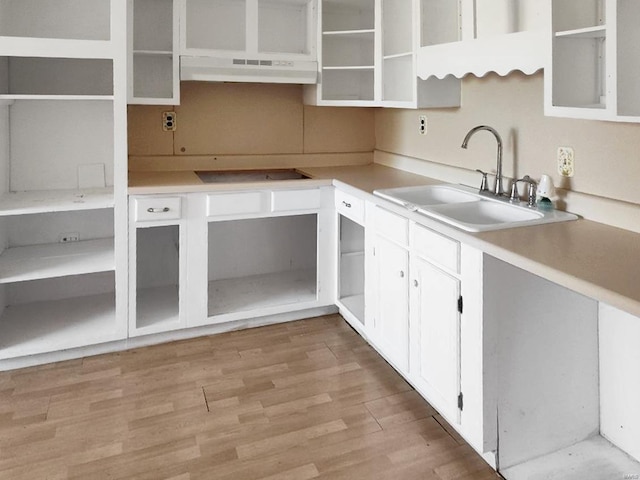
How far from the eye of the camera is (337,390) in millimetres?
→ 2414

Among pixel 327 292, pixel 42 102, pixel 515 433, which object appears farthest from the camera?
pixel 327 292

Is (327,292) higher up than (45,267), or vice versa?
(45,267)

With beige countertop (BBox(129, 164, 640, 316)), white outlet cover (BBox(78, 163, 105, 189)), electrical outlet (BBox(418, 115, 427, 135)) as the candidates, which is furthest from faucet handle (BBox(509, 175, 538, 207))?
white outlet cover (BBox(78, 163, 105, 189))

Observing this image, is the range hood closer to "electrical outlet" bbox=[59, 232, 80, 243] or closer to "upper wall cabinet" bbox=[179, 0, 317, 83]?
"upper wall cabinet" bbox=[179, 0, 317, 83]

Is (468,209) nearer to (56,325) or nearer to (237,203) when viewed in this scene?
(237,203)

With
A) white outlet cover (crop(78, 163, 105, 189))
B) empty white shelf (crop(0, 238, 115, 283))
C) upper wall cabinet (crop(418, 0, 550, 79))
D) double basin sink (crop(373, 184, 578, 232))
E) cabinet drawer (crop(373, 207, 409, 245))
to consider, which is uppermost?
upper wall cabinet (crop(418, 0, 550, 79))

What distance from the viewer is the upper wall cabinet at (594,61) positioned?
156cm

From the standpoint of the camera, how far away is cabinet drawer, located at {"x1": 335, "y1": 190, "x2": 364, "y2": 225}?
277 cm

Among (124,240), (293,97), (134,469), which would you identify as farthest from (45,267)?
(293,97)

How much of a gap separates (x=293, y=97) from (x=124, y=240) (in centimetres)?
155

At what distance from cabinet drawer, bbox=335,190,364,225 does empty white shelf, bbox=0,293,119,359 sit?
1403 millimetres

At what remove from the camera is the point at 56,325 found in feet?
9.28

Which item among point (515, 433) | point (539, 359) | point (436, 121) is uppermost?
point (436, 121)

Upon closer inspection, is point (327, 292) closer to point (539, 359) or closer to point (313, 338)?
point (313, 338)
